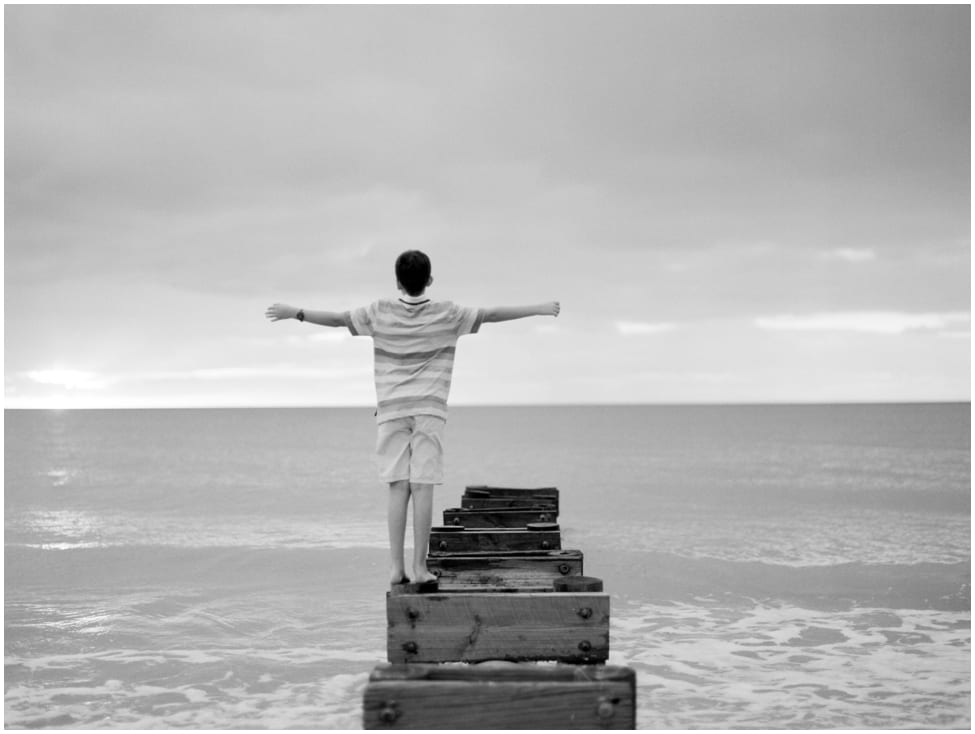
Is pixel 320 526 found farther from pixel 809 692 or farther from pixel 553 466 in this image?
pixel 553 466

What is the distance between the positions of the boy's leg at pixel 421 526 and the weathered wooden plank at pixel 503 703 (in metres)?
1.98

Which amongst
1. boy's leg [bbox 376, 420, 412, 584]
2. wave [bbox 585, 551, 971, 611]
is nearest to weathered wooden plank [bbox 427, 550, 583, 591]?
boy's leg [bbox 376, 420, 412, 584]

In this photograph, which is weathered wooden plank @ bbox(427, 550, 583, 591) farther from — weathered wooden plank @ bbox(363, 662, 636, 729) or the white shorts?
weathered wooden plank @ bbox(363, 662, 636, 729)

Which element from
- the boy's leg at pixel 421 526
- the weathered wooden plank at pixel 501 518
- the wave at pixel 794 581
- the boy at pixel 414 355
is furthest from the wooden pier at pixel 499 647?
the wave at pixel 794 581

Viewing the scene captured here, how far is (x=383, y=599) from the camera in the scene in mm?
18750

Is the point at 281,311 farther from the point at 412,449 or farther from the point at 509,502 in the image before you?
the point at 509,502

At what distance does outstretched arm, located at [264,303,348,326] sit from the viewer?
6.55 metres

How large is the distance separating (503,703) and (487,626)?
53.6 inches

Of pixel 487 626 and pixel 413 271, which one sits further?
pixel 413 271

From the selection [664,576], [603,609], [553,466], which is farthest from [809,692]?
[553,466]

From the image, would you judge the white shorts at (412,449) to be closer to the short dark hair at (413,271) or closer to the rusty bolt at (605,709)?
the short dark hair at (413,271)

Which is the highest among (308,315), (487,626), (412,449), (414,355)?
(308,315)

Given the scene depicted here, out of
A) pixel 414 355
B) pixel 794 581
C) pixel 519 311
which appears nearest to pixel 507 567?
pixel 414 355

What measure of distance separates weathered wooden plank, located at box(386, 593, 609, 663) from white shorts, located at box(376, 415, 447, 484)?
3.38ft
